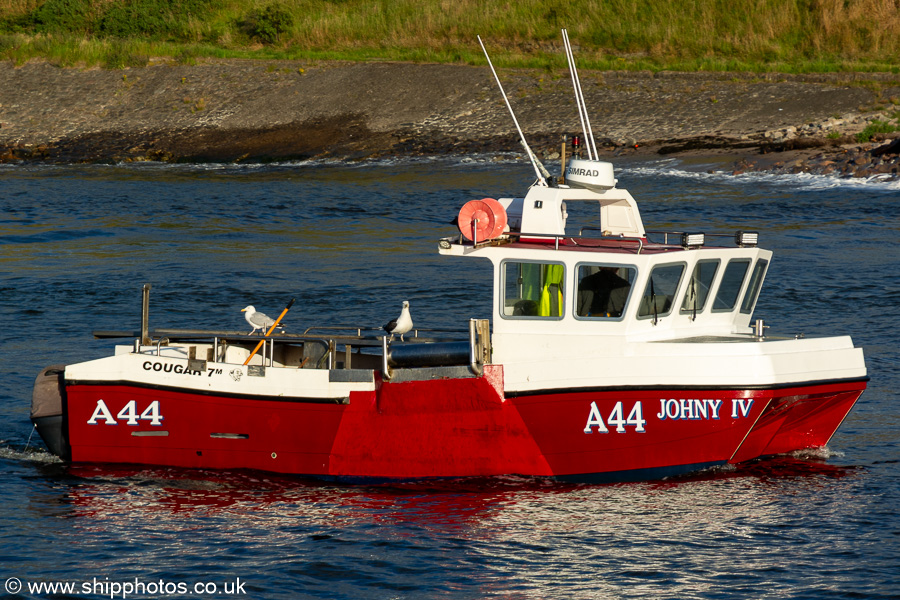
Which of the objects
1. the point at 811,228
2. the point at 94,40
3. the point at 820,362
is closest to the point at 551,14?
the point at 94,40

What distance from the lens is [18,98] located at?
170ft

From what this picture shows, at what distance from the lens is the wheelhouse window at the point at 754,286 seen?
13.5m

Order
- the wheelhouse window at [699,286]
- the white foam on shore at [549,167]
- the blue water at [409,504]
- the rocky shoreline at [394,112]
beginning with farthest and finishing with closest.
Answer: the rocky shoreline at [394,112] → the white foam on shore at [549,167] → the wheelhouse window at [699,286] → the blue water at [409,504]

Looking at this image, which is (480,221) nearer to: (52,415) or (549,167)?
(52,415)

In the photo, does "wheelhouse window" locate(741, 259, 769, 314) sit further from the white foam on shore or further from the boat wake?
the white foam on shore

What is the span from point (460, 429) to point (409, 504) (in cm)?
100

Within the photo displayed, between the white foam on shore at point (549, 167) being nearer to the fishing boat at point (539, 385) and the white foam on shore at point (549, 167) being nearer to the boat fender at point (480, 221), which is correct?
the fishing boat at point (539, 385)

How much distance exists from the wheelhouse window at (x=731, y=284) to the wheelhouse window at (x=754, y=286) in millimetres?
206

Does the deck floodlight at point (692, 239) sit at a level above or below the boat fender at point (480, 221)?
below

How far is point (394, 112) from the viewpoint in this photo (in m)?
48.9

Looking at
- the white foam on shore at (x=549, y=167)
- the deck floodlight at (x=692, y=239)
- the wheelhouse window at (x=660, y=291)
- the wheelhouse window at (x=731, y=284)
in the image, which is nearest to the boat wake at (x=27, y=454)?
the wheelhouse window at (x=660, y=291)

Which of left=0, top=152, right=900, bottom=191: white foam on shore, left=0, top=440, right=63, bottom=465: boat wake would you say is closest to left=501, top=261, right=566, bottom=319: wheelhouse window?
left=0, top=440, right=63, bottom=465: boat wake

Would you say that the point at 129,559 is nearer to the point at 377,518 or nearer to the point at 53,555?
the point at 53,555

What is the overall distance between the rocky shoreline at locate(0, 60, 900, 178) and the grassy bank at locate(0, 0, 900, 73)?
1697mm
